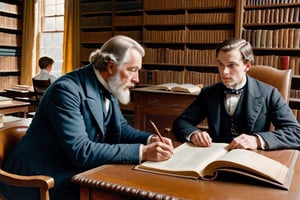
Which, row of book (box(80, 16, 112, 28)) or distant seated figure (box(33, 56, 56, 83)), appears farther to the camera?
row of book (box(80, 16, 112, 28))

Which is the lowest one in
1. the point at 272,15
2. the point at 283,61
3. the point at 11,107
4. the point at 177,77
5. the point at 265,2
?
the point at 11,107

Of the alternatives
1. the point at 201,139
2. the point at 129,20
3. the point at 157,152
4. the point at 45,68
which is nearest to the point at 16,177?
the point at 157,152

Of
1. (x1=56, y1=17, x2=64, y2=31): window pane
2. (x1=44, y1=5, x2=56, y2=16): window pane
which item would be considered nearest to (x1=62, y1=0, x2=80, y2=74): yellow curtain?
(x1=56, y1=17, x2=64, y2=31): window pane

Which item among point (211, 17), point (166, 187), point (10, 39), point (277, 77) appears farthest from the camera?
point (10, 39)

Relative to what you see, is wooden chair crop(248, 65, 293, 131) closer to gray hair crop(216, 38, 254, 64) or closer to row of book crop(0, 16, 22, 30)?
gray hair crop(216, 38, 254, 64)

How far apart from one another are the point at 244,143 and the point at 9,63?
541 cm

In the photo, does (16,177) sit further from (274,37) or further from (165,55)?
(165,55)

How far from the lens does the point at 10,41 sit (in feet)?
19.6

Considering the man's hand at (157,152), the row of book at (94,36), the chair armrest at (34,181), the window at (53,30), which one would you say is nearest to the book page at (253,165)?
the man's hand at (157,152)

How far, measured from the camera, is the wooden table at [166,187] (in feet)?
3.21

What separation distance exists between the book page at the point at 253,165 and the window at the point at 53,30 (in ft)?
17.7

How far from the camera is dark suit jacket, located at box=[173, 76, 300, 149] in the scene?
1672mm

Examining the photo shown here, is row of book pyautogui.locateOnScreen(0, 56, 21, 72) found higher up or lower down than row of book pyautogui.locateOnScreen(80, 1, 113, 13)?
lower down

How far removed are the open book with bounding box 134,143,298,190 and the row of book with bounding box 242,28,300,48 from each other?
2762 millimetres
